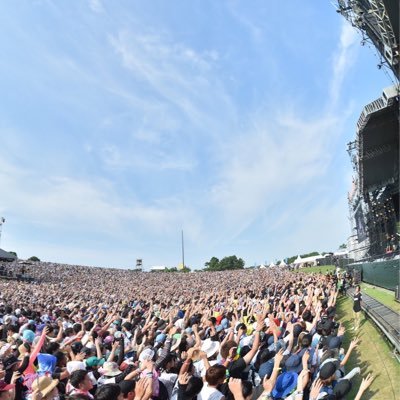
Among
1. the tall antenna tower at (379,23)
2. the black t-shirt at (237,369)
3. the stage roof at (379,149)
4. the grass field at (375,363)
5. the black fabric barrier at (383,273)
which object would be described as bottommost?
the grass field at (375,363)

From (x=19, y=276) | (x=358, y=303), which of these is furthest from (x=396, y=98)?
(x=19, y=276)

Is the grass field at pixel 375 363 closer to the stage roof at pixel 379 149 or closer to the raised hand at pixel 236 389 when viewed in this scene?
the raised hand at pixel 236 389

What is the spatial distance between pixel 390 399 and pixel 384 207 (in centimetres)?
2434

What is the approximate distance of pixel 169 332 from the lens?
7.96 meters

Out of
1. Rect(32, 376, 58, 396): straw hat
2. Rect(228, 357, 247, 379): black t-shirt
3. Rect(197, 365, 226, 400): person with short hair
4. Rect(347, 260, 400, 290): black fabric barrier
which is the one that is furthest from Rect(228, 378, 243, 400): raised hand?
Rect(347, 260, 400, 290): black fabric barrier

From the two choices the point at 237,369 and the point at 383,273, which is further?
the point at 383,273

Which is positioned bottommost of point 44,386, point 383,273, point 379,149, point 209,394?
point 209,394

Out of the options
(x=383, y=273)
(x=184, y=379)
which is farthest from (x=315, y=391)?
(x=383, y=273)

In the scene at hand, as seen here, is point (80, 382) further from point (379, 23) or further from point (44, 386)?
point (379, 23)

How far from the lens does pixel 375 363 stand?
917 cm

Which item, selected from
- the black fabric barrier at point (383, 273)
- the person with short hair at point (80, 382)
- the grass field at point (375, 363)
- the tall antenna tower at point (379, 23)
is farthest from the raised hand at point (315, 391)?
the tall antenna tower at point (379, 23)

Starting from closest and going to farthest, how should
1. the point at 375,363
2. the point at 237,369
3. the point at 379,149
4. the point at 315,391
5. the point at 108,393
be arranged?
the point at 108,393, the point at 315,391, the point at 237,369, the point at 375,363, the point at 379,149

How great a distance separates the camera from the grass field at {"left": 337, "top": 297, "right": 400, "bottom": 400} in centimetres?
769

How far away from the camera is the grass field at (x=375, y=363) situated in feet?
25.2
